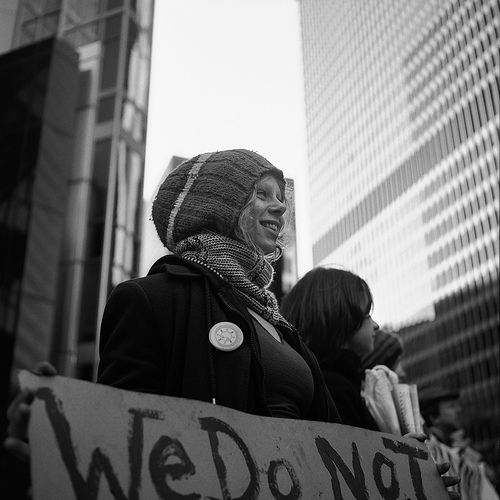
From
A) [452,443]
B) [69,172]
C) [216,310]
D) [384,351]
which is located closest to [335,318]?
[384,351]

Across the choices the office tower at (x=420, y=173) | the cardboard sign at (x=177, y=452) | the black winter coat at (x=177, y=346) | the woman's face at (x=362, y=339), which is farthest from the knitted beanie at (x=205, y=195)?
the office tower at (x=420, y=173)

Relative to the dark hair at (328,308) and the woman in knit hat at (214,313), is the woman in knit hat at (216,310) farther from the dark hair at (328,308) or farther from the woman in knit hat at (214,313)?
the dark hair at (328,308)

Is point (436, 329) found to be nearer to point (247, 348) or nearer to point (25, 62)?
point (25, 62)

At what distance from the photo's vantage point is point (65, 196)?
1182cm

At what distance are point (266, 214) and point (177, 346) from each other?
0.63 meters

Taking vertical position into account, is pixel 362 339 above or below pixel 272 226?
below

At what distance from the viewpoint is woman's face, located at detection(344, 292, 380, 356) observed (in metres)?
3.25

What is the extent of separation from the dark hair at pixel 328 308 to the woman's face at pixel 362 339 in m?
0.02

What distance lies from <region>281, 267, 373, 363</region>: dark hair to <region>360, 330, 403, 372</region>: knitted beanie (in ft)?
1.34

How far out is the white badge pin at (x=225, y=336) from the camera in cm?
195

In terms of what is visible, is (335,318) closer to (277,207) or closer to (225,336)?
(277,207)

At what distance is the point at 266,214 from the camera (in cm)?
238

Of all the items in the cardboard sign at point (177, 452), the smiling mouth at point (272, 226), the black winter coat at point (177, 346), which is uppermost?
the smiling mouth at point (272, 226)

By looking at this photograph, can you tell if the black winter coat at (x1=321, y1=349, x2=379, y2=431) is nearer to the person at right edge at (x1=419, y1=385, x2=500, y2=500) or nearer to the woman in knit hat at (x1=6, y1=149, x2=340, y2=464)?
the woman in knit hat at (x1=6, y1=149, x2=340, y2=464)
